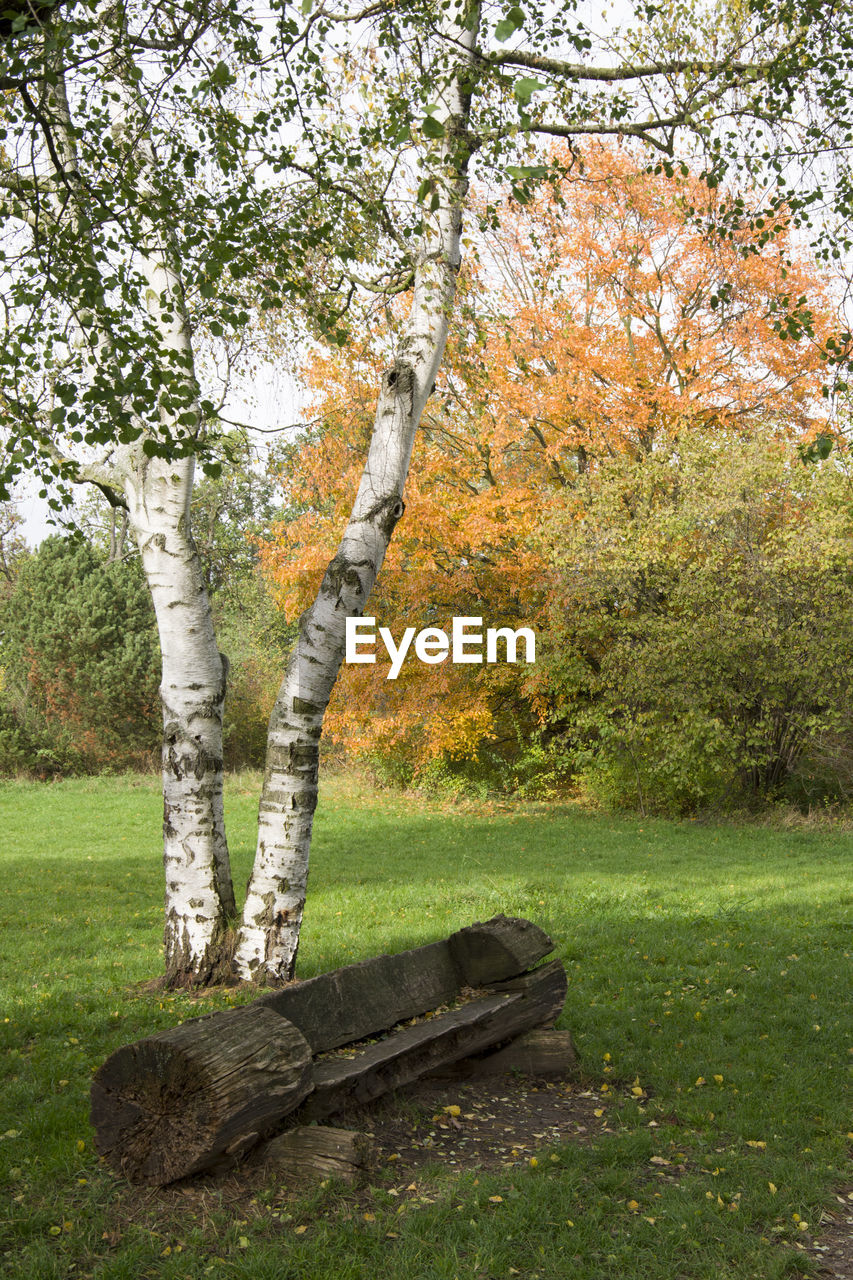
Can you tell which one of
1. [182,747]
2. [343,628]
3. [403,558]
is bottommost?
[182,747]

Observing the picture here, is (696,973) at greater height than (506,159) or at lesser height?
lesser

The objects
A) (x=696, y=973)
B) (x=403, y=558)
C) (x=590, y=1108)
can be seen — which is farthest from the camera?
(x=403, y=558)

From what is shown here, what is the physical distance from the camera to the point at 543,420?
19.8 m

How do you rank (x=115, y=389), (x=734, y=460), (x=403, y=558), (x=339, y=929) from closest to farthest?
(x=115, y=389) < (x=339, y=929) < (x=734, y=460) < (x=403, y=558)

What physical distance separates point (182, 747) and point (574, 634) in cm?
1387

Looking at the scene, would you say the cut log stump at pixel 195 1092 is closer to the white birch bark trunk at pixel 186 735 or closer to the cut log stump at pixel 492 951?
the cut log stump at pixel 492 951

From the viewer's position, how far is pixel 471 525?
19094 mm

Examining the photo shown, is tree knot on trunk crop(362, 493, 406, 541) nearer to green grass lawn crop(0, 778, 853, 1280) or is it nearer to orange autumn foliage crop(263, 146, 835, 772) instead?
green grass lawn crop(0, 778, 853, 1280)

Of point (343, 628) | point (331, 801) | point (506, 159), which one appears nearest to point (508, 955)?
point (343, 628)

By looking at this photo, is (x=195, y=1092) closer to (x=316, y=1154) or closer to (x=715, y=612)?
(x=316, y=1154)

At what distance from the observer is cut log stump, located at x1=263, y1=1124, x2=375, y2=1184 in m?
4.17

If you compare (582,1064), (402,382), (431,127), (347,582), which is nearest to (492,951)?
(582,1064)

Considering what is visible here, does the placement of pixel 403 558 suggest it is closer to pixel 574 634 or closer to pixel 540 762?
pixel 574 634

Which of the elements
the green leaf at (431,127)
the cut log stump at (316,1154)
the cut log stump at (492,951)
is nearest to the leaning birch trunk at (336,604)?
the cut log stump at (492,951)
